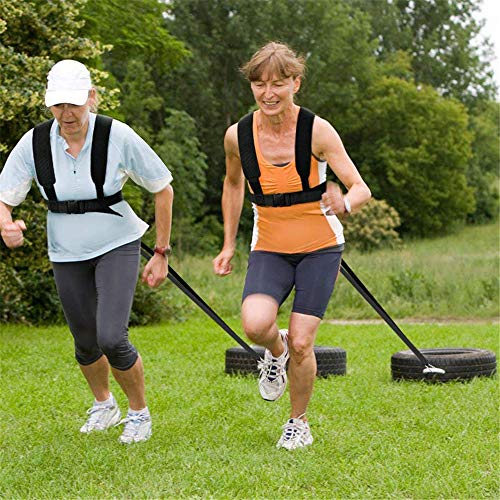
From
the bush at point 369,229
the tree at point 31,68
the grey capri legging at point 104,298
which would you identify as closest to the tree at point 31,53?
the tree at point 31,68

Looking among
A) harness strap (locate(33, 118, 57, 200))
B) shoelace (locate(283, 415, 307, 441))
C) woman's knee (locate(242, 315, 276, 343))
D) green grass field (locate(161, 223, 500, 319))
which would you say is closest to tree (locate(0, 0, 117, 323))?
green grass field (locate(161, 223, 500, 319))

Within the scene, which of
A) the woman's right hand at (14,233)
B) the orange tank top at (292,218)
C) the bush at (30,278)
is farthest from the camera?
the bush at (30,278)

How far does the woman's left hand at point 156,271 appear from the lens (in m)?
5.74

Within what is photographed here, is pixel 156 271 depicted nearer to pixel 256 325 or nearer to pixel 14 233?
pixel 256 325

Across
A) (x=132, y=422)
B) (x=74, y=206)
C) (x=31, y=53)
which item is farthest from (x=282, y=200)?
(x=31, y=53)

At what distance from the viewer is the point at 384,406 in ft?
24.0

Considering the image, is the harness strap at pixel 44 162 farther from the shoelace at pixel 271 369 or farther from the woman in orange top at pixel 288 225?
the shoelace at pixel 271 369

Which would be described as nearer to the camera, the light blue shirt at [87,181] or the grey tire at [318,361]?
the light blue shirt at [87,181]

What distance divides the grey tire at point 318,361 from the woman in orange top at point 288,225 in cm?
293

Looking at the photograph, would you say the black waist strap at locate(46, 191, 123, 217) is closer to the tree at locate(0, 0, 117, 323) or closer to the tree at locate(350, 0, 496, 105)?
the tree at locate(0, 0, 117, 323)

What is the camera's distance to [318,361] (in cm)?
886

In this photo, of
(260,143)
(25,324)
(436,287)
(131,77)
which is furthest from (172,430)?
(131,77)

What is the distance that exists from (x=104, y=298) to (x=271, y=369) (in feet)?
3.58

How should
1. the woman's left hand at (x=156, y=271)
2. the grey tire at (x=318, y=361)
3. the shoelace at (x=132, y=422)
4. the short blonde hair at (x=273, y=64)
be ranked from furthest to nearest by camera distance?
the grey tire at (x=318, y=361), the shoelace at (x=132, y=422), the woman's left hand at (x=156, y=271), the short blonde hair at (x=273, y=64)
